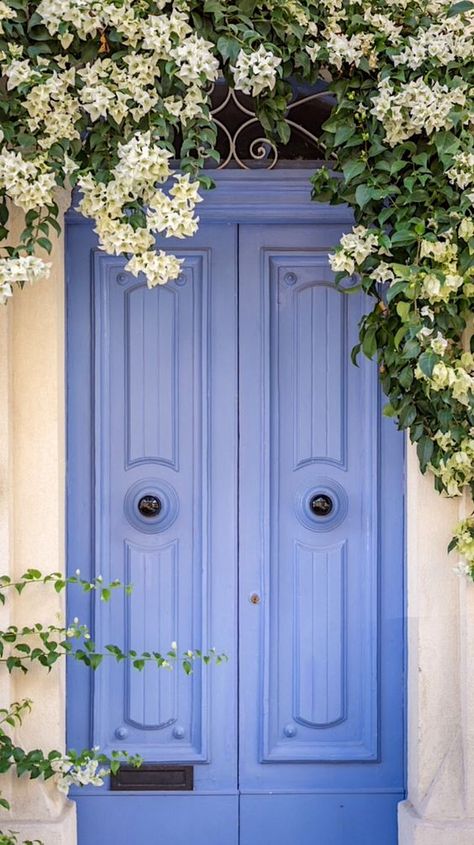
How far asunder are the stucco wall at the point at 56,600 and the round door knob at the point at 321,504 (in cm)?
33

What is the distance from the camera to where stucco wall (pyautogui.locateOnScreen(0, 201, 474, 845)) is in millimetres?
3898

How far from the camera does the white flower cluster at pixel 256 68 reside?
3.47 metres

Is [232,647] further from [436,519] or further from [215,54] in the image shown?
[215,54]

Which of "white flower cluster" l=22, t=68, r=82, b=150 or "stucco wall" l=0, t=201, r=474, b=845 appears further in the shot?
"stucco wall" l=0, t=201, r=474, b=845

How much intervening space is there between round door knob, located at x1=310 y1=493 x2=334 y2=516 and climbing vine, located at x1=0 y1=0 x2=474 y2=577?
0.54 m

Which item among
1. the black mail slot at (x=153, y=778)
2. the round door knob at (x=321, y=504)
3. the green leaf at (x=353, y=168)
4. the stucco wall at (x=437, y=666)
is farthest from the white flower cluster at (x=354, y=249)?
the black mail slot at (x=153, y=778)

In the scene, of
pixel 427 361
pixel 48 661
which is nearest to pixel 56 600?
pixel 48 661

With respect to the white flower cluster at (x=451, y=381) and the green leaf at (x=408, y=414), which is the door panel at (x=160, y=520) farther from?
the white flower cluster at (x=451, y=381)

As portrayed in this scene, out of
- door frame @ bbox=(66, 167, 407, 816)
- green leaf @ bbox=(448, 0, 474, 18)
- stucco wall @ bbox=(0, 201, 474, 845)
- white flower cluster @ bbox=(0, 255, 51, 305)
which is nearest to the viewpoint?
white flower cluster @ bbox=(0, 255, 51, 305)

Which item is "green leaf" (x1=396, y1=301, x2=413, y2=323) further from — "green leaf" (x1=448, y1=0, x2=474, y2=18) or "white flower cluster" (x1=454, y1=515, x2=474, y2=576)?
"green leaf" (x1=448, y1=0, x2=474, y2=18)

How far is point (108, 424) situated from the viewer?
4176mm

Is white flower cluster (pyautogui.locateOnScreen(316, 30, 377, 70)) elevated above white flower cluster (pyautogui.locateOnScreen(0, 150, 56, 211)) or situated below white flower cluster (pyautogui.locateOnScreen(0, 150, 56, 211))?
above

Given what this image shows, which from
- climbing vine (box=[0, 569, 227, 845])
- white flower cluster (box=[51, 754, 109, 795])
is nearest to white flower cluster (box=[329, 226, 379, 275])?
climbing vine (box=[0, 569, 227, 845])

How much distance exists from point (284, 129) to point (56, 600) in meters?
1.69
